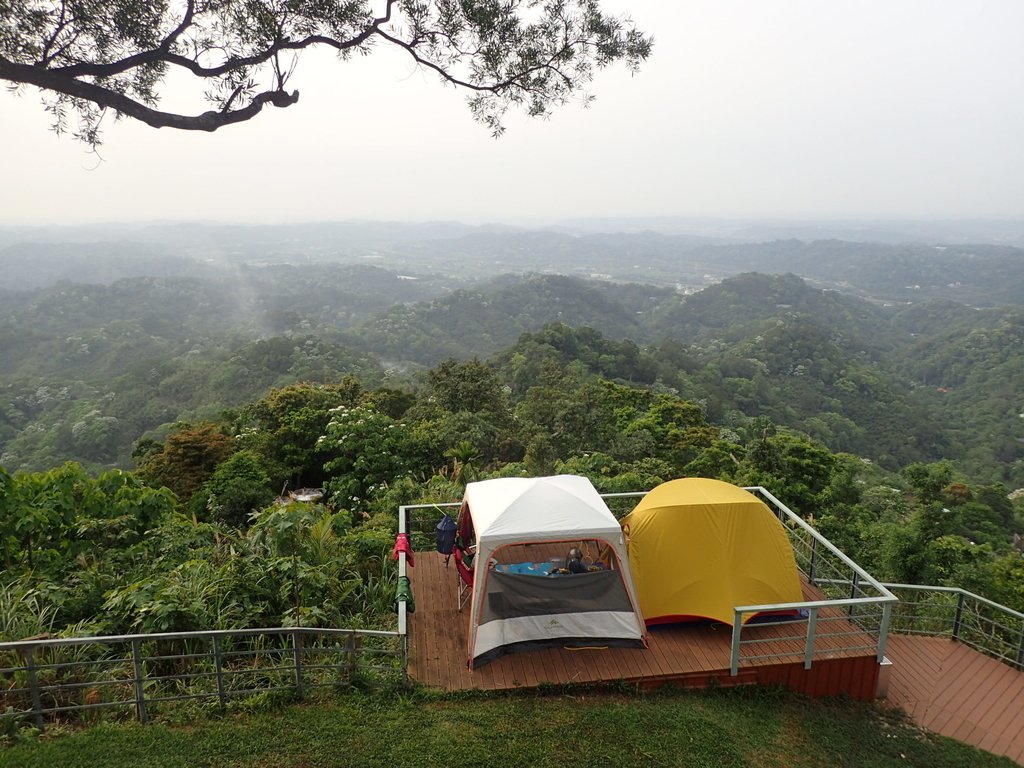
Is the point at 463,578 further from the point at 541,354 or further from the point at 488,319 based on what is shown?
the point at 488,319

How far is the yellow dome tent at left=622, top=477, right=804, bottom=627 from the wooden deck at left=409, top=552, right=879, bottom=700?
31 centimetres

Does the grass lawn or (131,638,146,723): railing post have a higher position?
(131,638,146,723): railing post

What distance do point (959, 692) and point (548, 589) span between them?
486 cm

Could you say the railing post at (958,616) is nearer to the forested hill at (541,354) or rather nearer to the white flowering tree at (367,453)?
the white flowering tree at (367,453)

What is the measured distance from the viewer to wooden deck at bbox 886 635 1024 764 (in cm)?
621

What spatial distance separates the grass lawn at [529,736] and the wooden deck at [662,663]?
6.0 inches

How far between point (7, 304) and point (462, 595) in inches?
5631

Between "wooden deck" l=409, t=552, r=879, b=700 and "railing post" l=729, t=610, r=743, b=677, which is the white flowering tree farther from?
"railing post" l=729, t=610, r=743, b=677

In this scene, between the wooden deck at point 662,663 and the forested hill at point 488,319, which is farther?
the forested hill at point 488,319

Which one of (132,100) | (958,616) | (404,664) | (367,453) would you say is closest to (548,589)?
(404,664)

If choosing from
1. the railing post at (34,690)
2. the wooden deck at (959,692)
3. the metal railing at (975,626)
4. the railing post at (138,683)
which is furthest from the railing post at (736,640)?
the railing post at (34,690)

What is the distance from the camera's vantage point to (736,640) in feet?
20.0

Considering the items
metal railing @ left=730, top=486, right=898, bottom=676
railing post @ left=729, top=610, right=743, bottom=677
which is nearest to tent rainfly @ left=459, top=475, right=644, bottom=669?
railing post @ left=729, top=610, right=743, bottom=677

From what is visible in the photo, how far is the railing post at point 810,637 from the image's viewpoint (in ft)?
20.0
